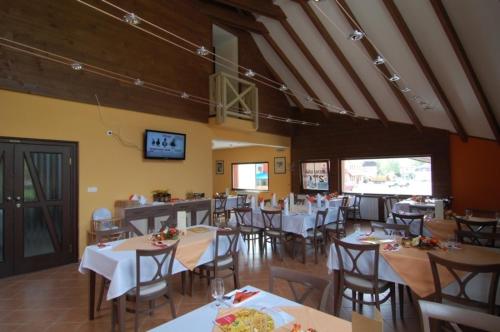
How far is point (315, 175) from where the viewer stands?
34.5 feet

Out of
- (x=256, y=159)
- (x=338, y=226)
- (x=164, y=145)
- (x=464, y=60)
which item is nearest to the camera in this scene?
(x=464, y=60)

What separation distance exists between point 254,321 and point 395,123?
872cm

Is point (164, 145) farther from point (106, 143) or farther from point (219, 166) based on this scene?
point (219, 166)

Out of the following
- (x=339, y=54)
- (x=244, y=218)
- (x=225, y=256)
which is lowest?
(x=225, y=256)

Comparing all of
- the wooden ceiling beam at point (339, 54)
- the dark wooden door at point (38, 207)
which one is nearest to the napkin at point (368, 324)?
the dark wooden door at point (38, 207)

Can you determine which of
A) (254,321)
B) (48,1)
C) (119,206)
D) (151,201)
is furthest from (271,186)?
(254,321)

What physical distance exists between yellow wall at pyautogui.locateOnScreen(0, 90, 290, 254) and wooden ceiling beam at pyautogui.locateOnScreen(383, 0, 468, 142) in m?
4.90

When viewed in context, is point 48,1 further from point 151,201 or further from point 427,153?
point 427,153

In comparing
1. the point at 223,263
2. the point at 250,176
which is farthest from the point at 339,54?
the point at 250,176

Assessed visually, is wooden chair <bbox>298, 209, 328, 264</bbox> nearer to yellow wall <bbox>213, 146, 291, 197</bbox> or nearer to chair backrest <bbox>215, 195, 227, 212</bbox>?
chair backrest <bbox>215, 195, 227, 212</bbox>

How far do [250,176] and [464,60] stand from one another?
8.67 metres

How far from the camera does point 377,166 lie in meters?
9.37

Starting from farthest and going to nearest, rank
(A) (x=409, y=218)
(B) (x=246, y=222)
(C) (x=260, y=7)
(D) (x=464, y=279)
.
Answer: (C) (x=260, y=7) < (B) (x=246, y=222) < (A) (x=409, y=218) < (D) (x=464, y=279)

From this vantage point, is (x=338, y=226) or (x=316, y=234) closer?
(x=316, y=234)
